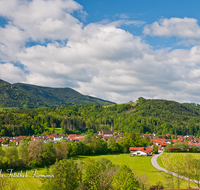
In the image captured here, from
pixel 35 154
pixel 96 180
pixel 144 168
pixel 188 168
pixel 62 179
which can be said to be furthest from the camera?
pixel 144 168

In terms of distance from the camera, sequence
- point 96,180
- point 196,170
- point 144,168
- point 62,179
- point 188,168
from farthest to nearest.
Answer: point 144,168 → point 188,168 → point 196,170 → point 96,180 → point 62,179

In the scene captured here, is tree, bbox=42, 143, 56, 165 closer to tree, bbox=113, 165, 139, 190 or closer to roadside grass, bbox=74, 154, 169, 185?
roadside grass, bbox=74, 154, 169, 185

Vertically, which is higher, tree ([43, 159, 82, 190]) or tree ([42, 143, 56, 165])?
tree ([43, 159, 82, 190])

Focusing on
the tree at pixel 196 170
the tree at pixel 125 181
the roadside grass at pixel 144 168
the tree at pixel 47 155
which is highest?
the tree at pixel 125 181

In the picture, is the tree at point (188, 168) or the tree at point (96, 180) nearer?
the tree at point (96, 180)

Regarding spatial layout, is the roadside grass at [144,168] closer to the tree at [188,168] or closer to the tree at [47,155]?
the tree at [188,168]

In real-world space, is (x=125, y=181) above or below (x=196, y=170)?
above

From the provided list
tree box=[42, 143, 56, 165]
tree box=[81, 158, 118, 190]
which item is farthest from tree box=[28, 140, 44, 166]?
tree box=[81, 158, 118, 190]

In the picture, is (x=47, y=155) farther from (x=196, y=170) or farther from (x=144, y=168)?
(x=196, y=170)

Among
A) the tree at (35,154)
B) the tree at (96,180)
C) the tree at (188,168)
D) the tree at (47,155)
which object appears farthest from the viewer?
the tree at (47,155)

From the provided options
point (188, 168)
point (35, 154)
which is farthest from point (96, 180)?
point (35, 154)

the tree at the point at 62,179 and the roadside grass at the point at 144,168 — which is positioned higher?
the tree at the point at 62,179

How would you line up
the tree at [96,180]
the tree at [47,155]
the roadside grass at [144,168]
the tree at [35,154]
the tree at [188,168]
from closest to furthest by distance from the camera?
the tree at [96,180], the tree at [188,168], the roadside grass at [144,168], the tree at [35,154], the tree at [47,155]

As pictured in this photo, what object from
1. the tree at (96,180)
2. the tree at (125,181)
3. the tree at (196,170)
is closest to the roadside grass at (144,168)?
the tree at (196,170)
